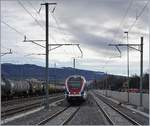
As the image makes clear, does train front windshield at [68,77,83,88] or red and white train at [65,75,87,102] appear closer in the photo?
red and white train at [65,75,87,102]

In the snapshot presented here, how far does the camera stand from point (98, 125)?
2281 centimetres

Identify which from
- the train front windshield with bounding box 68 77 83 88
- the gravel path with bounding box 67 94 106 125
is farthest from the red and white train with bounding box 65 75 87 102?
the gravel path with bounding box 67 94 106 125

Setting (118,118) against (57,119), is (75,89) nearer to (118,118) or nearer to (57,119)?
(118,118)

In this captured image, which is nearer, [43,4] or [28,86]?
[43,4]

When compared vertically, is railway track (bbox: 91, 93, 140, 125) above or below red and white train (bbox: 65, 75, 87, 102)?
below

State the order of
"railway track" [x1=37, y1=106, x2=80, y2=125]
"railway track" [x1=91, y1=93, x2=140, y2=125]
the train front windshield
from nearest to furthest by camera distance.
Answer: "railway track" [x1=37, y1=106, x2=80, y2=125]
"railway track" [x1=91, y1=93, x2=140, y2=125]
the train front windshield

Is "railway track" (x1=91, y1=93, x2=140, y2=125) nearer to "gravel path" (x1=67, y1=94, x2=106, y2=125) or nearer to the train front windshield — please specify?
"gravel path" (x1=67, y1=94, x2=106, y2=125)

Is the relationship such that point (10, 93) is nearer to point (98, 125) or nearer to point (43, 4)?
point (43, 4)

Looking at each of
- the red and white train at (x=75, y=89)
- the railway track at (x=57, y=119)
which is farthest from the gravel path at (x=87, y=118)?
the red and white train at (x=75, y=89)

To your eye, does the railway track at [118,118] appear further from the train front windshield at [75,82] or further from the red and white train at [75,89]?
the train front windshield at [75,82]

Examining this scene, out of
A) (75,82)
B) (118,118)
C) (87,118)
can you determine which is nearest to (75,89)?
(75,82)

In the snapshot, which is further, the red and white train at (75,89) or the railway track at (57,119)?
the red and white train at (75,89)

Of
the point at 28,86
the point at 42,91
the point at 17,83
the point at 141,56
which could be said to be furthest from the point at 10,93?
the point at 42,91

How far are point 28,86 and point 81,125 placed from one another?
52838 millimetres
